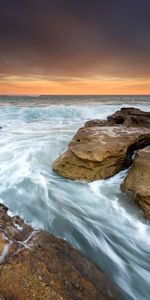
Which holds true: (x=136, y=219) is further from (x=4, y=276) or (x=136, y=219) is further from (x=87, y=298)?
(x=4, y=276)

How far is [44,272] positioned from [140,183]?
96.4 inches

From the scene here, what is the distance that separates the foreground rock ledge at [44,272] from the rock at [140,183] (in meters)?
1.67

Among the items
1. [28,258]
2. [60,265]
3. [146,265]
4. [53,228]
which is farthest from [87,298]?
[53,228]

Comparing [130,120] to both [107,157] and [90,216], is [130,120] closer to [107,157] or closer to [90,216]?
[107,157]

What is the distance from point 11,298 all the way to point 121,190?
3.22 metres

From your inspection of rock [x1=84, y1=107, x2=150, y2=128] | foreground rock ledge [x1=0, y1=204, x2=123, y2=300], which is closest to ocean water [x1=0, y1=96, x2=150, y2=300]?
foreground rock ledge [x1=0, y1=204, x2=123, y2=300]

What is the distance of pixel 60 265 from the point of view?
2.12 m

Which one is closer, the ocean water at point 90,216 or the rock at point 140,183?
the ocean water at point 90,216

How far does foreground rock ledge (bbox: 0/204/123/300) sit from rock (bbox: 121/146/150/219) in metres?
1.67

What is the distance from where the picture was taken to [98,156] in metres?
4.88

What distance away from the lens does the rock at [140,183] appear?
3.70 meters

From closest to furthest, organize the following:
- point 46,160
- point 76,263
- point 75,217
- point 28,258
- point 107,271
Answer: point 28,258
point 76,263
point 107,271
point 75,217
point 46,160

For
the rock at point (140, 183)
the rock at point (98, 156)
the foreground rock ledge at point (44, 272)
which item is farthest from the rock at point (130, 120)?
the foreground rock ledge at point (44, 272)

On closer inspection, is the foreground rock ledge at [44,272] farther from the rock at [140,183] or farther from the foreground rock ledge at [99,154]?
the foreground rock ledge at [99,154]
